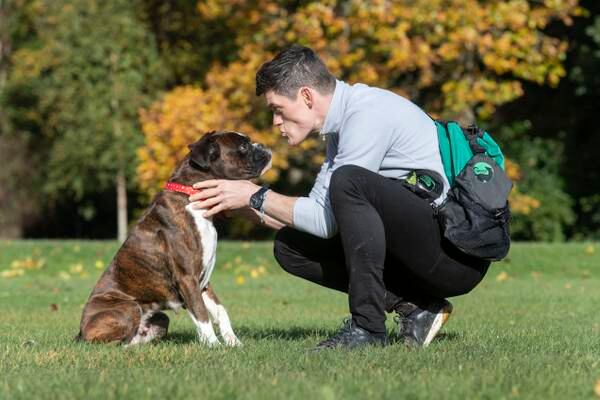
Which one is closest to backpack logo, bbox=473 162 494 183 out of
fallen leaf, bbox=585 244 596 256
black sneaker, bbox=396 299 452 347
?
black sneaker, bbox=396 299 452 347

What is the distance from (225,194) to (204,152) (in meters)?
0.63

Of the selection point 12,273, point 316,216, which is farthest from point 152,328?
point 12,273

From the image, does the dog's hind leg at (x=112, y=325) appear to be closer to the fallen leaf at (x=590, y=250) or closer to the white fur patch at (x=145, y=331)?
the white fur patch at (x=145, y=331)

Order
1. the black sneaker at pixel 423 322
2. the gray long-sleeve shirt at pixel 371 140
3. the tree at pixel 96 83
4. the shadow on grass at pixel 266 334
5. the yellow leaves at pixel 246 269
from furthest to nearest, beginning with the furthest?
the tree at pixel 96 83 < the yellow leaves at pixel 246 269 < the shadow on grass at pixel 266 334 < the black sneaker at pixel 423 322 < the gray long-sleeve shirt at pixel 371 140

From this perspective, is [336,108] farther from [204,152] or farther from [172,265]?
[172,265]

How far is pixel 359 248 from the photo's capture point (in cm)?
529

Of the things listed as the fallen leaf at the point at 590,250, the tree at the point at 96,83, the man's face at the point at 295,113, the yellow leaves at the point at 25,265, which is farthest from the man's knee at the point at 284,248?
the tree at the point at 96,83

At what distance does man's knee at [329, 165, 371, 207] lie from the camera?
5.25 m

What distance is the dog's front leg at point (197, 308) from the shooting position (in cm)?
604

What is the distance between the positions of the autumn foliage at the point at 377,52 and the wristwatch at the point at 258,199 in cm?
1079

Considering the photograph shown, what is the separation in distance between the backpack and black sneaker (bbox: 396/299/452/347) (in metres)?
0.65

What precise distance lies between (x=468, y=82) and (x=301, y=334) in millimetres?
12101

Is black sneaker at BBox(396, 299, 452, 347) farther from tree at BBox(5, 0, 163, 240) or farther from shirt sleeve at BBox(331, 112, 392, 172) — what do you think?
tree at BBox(5, 0, 163, 240)

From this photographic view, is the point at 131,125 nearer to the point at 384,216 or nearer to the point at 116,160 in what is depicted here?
the point at 116,160
